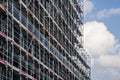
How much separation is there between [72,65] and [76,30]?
6.86m

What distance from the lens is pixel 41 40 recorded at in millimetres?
49969

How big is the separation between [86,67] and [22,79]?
31.5 metres

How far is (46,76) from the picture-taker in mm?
Result: 51531

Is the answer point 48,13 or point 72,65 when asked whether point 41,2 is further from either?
point 72,65

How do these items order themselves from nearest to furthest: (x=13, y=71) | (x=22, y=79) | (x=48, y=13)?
(x=13, y=71)
(x=22, y=79)
(x=48, y=13)

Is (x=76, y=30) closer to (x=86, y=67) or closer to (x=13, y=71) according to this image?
(x=86, y=67)

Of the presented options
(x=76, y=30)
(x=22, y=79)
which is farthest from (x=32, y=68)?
(x=76, y=30)

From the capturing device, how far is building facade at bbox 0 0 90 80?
132 feet

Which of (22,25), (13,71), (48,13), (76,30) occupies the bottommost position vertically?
(13,71)

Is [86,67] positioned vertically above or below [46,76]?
above

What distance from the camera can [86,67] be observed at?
7438 cm

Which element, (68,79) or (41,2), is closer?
(41,2)

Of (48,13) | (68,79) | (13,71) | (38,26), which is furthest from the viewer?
(68,79)

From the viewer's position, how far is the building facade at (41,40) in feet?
132
